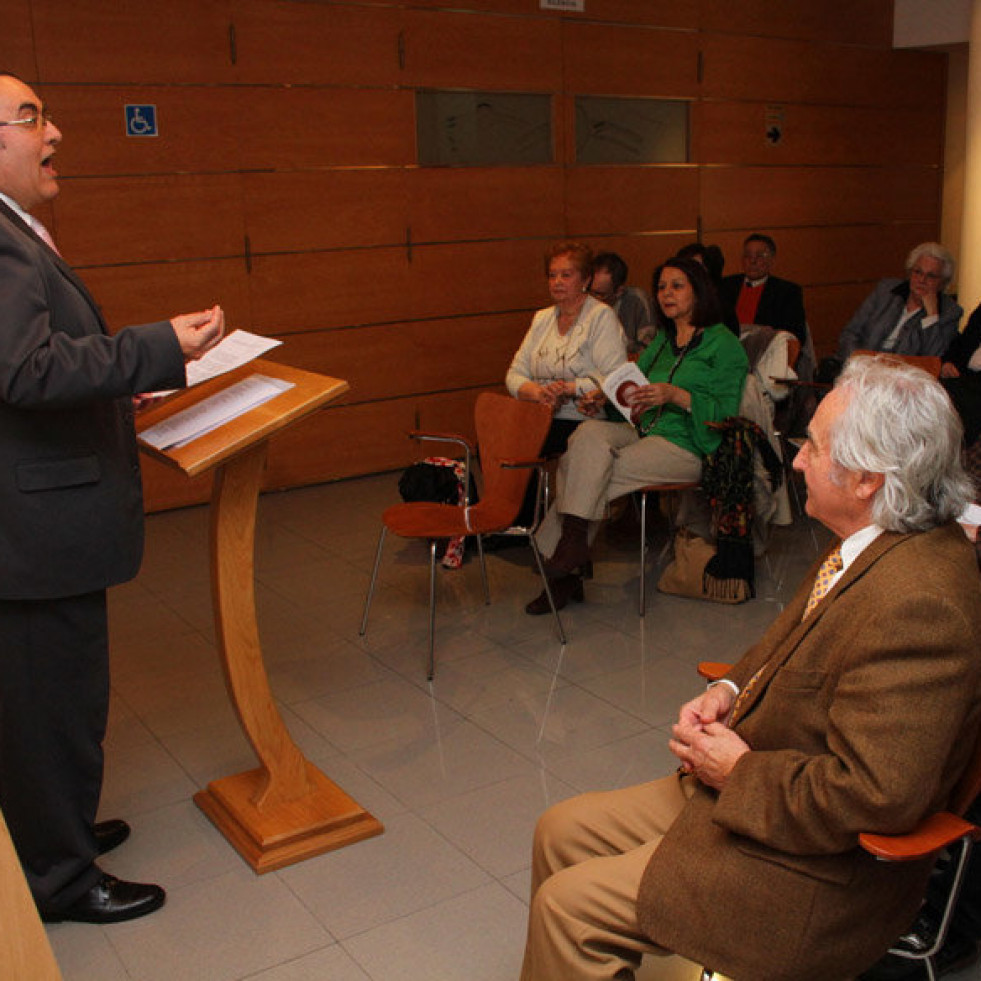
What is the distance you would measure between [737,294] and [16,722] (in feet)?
17.9

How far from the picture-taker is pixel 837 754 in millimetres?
1771

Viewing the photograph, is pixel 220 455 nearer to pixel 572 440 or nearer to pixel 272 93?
pixel 572 440

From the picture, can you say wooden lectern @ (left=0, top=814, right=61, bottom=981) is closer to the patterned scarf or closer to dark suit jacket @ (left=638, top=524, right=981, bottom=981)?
dark suit jacket @ (left=638, top=524, right=981, bottom=981)

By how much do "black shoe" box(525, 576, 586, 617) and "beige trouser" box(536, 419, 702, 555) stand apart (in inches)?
5.8

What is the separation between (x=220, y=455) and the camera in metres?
2.54

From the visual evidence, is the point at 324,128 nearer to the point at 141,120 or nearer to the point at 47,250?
the point at 141,120

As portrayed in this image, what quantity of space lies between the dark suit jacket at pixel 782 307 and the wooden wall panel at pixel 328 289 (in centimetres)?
198

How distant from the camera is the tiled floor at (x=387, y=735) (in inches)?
105

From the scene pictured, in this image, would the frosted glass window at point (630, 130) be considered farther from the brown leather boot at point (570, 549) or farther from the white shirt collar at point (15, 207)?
the white shirt collar at point (15, 207)

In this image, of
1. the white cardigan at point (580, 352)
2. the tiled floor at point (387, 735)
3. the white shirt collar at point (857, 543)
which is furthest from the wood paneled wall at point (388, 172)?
the white shirt collar at point (857, 543)

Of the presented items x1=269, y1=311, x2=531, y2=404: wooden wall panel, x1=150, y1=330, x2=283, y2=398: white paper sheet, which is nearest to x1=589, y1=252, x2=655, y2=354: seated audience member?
x1=269, y1=311, x2=531, y2=404: wooden wall panel

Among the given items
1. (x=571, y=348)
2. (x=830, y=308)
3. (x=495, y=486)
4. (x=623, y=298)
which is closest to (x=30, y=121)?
(x=495, y=486)

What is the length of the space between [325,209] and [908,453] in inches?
214

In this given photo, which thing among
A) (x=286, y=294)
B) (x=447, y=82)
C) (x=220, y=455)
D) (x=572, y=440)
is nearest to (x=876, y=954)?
(x=220, y=455)
